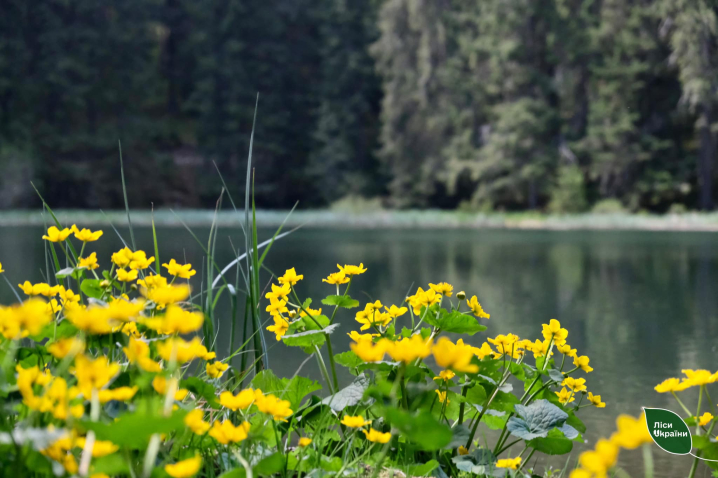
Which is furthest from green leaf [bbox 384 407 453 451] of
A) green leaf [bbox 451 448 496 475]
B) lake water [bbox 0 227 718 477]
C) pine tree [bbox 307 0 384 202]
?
pine tree [bbox 307 0 384 202]

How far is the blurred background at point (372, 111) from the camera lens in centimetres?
1644

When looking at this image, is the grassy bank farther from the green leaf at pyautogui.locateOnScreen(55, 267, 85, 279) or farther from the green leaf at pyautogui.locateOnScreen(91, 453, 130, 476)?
the green leaf at pyautogui.locateOnScreen(91, 453, 130, 476)

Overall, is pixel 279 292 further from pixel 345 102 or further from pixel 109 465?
pixel 345 102

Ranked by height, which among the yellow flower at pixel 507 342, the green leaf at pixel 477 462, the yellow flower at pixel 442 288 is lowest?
the green leaf at pixel 477 462

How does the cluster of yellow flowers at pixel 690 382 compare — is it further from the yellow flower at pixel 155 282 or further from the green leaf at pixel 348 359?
the yellow flower at pixel 155 282

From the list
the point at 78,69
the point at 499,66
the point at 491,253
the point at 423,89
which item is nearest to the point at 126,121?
the point at 78,69

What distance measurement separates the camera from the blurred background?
16438 millimetres

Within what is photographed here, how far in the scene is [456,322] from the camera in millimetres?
1060

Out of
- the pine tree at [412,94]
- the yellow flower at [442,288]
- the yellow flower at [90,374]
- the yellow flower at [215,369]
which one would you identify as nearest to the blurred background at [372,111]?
the pine tree at [412,94]

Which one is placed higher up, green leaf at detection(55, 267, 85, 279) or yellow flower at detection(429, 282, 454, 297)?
green leaf at detection(55, 267, 85, 279)

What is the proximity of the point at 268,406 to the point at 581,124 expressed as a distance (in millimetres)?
18996

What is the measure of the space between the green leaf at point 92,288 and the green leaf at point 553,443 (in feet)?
2.33

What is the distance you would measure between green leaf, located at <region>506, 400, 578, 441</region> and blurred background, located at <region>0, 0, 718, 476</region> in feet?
29.1

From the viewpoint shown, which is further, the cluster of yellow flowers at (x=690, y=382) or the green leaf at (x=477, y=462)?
the green leaf at (x=477, y=462)
